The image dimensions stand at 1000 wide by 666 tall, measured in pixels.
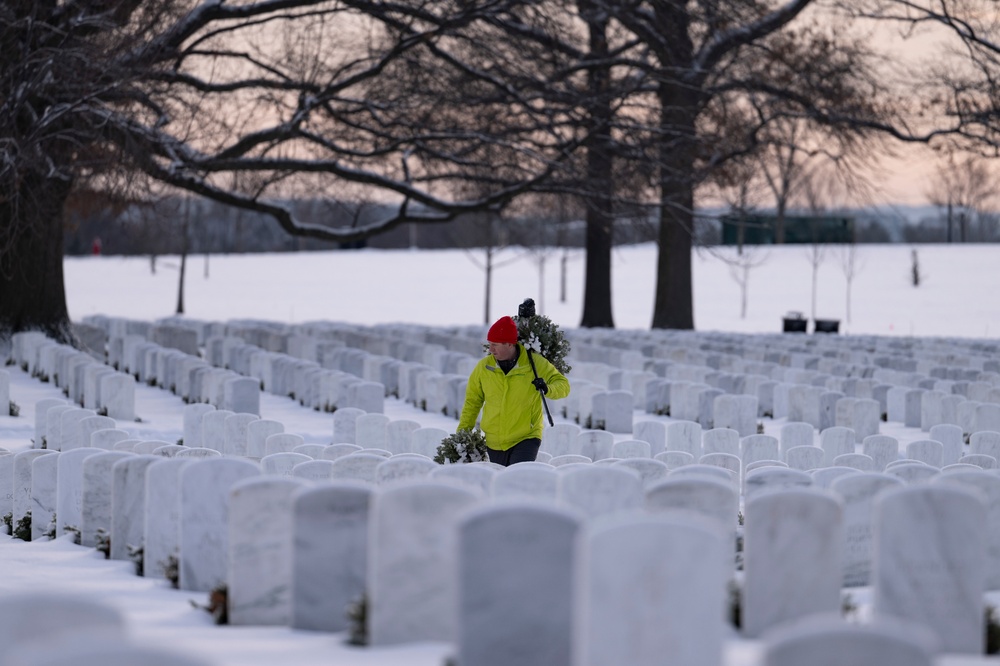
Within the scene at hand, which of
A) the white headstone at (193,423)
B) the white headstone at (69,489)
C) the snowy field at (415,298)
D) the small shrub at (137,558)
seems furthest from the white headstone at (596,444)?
the small shrub at (137,558)

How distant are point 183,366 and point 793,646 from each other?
1210cm

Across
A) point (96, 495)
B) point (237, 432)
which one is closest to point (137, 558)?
point (96, 495)

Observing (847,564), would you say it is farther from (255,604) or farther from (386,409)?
(386,409)

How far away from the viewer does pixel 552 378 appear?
8141 mm

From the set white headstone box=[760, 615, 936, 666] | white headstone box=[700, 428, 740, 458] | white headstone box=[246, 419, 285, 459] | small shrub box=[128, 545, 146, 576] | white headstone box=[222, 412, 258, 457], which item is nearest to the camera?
white headstone box=[760, 615, 936, 666]

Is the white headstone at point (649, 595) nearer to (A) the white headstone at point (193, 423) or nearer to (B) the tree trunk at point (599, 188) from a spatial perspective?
(A) the white headstone at point (193, 423)

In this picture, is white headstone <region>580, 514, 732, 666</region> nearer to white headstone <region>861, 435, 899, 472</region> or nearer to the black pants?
the black pants

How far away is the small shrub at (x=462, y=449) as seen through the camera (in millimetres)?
7883

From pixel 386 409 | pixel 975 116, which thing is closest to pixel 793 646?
pixel 386 409

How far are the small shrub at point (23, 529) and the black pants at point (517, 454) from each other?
109 inches

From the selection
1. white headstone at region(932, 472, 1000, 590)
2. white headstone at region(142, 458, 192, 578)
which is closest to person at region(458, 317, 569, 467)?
white headstone at region(142, 458, 192, 578)

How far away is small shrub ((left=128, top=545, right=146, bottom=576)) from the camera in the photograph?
5.95 metres

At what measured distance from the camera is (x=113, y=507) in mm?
6199

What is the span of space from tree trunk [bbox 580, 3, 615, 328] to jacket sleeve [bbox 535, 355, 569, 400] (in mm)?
10415
